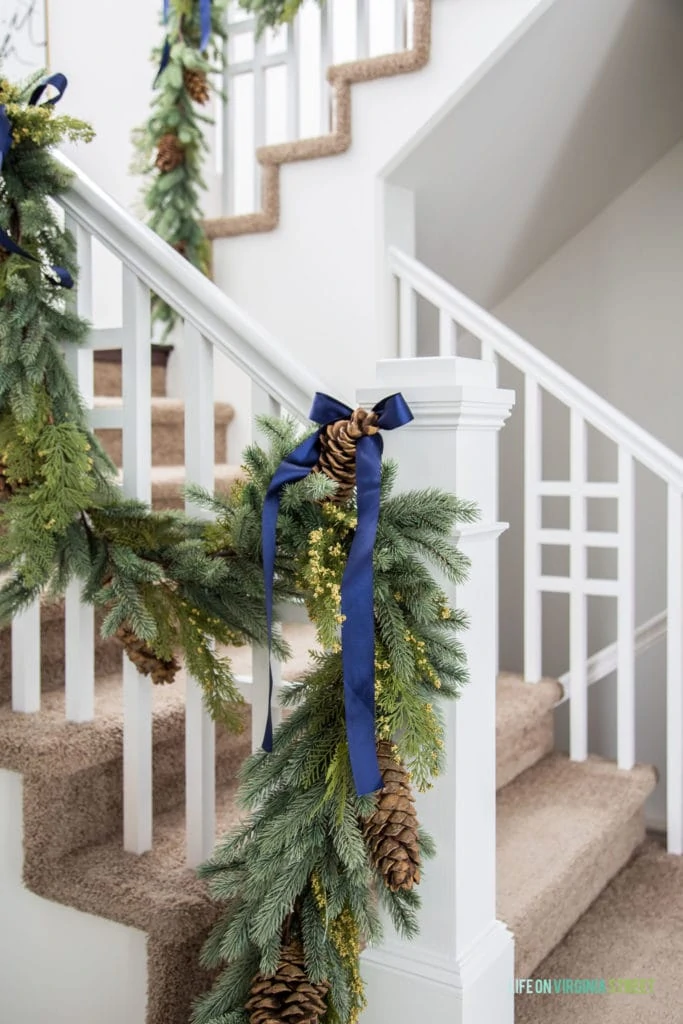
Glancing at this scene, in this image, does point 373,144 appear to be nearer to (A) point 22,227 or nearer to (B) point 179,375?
(B) point 179,375

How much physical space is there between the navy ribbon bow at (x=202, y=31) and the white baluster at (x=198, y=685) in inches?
57.9

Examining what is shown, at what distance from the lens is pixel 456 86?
7.45 feet

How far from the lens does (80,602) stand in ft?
4.66

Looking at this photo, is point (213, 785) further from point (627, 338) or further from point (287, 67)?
point (627, 338)

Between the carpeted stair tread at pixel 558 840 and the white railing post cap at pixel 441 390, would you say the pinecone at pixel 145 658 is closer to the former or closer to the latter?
the white railing post cap at pixel 441 390

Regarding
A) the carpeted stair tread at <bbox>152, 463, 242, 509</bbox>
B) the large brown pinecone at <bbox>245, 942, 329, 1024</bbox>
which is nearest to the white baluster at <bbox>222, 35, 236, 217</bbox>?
the carpeted stair tread at <bbox>152, 463, 242, 509</bbox>

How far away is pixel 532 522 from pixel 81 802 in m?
1.26

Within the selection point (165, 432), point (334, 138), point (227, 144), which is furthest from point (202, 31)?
point (165, 432)

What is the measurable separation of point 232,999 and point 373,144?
1926 mm

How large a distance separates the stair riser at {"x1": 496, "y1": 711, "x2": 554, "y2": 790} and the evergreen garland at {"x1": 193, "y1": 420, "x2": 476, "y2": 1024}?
3.14 ft

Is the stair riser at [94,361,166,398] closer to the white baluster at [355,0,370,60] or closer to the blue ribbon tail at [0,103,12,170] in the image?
the white baluster at [355,0,370,60]

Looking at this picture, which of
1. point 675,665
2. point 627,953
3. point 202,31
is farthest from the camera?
point 202,31

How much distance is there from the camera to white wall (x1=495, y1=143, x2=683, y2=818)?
314 cm

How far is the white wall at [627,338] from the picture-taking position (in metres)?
3.14
